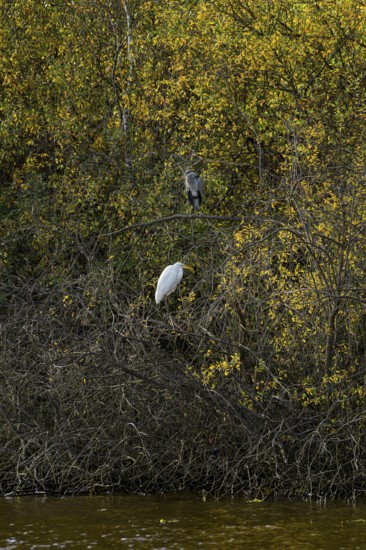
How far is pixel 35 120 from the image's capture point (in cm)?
2100

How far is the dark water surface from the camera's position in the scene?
1148 cm

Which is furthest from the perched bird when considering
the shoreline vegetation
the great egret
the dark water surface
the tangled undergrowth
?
the dark water surface

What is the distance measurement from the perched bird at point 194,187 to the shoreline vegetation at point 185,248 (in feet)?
1.26

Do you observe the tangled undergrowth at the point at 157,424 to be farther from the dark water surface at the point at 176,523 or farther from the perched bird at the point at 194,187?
the perched bird at the point at 194,187

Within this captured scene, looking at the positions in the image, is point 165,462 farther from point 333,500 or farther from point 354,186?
point 354,186

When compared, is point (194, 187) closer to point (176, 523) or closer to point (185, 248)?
point (185, 248)

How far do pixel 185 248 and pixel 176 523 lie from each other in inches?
228

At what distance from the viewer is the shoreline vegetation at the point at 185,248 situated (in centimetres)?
1329

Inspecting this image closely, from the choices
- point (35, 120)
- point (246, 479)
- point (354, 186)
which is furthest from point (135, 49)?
point (246, 479)

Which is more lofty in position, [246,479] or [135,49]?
[135,49]

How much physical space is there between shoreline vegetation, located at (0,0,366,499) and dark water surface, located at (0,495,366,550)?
373mm

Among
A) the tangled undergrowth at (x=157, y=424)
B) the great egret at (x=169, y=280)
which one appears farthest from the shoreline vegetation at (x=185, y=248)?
the great egret at (x=169, y=280)

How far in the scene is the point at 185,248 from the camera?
57.4 feet

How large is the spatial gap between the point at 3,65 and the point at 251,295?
9467 mm
